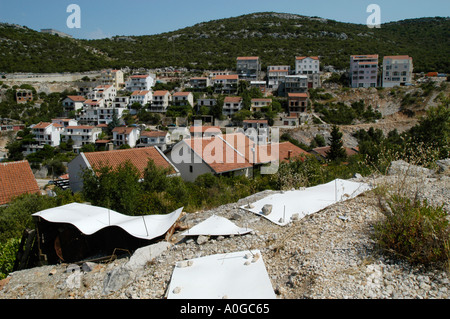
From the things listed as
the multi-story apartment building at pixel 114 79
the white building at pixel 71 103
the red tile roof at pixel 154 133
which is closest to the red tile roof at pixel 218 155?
the red tile roof at pixel 154 133

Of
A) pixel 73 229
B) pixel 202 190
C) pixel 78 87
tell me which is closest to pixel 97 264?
pixel 73 229

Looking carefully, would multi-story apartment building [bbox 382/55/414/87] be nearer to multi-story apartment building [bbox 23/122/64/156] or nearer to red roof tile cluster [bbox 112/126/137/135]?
red roof tile cluster [bbox 112/126/137/135]

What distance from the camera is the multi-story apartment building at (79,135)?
52.4 metres

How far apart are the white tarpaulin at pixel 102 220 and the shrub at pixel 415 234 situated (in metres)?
3.50

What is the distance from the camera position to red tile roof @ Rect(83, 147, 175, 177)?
15312 millimetres

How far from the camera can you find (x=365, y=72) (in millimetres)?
65938

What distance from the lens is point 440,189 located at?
6352 mm

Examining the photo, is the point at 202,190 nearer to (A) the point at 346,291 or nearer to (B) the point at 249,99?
(A) the point at 346,291

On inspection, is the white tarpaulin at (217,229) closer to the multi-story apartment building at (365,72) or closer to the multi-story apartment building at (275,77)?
the multi-story apartment building at (275,77)

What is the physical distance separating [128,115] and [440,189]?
5818 centimetres

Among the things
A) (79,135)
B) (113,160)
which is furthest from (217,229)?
(79,135)

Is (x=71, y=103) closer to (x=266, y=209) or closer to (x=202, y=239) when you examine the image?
(x=266, y=209)

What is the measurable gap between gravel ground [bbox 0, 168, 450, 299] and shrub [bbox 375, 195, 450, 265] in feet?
0.49

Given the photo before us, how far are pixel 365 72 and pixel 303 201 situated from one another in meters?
68.4
